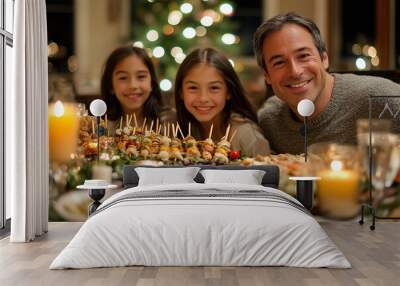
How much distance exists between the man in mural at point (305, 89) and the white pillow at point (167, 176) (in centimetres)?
103

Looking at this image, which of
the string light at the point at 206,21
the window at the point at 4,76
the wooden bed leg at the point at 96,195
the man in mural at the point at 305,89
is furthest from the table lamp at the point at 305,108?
the window at the point at 4,76

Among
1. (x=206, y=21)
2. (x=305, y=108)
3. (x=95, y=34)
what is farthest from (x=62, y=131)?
(x=305, y=108)

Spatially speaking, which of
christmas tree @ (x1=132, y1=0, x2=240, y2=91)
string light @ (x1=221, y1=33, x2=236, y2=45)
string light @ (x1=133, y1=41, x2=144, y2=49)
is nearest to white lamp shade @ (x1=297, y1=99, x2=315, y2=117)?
christmas tree @ (x1=132, y1=0, x2=240, y2=91)

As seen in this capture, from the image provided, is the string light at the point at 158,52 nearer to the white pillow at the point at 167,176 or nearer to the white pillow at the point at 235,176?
the white pillow at the point at 167,176

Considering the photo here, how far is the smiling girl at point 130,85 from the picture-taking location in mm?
7031

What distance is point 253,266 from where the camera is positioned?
452 cm

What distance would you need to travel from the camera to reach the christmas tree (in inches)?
278

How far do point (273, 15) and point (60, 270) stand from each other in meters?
3.87

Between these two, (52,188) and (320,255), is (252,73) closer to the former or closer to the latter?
(52,188)

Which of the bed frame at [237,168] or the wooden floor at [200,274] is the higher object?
the bed frame at [237,168]

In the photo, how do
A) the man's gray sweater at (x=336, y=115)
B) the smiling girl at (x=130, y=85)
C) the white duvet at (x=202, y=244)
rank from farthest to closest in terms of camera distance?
1. the smiling girl at (x=130, y=85)
2. the man's gray sweater at (x=336, y=115)
3. the white duvet at (x=202, y=244)

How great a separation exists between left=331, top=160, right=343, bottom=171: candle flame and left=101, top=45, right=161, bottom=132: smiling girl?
1933mm

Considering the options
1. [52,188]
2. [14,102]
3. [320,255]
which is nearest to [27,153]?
[14,102]

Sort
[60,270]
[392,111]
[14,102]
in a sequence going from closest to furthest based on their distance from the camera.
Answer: [60,270] < [14,102] < [392,111]
